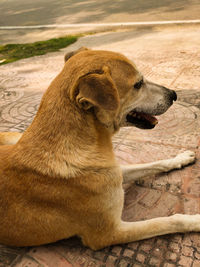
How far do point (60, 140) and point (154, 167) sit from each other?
1.57 metres

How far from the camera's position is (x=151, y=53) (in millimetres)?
8195

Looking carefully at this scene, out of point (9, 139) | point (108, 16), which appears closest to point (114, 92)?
point (9, 139)

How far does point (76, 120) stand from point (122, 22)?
11268mm

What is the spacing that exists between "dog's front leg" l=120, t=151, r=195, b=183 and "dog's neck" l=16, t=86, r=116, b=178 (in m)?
1.01

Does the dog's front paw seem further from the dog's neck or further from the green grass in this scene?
Answer: the green grass

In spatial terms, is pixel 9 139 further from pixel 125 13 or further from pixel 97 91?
pixel 125 13

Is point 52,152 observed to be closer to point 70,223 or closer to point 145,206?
point 70,223

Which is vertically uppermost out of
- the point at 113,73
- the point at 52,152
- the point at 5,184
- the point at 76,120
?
the point at 113,73

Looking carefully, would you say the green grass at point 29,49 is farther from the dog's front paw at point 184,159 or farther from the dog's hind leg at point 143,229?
the dog's hind leg at point 143,229

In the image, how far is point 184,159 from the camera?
12.3 feet

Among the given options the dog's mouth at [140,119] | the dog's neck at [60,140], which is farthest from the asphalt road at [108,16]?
the dog's neck at [60,140]

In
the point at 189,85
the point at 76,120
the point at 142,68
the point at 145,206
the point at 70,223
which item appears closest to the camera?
the point at 76,120

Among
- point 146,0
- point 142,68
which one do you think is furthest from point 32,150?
point 146,0

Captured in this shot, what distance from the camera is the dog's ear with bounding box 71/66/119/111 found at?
235 cm
